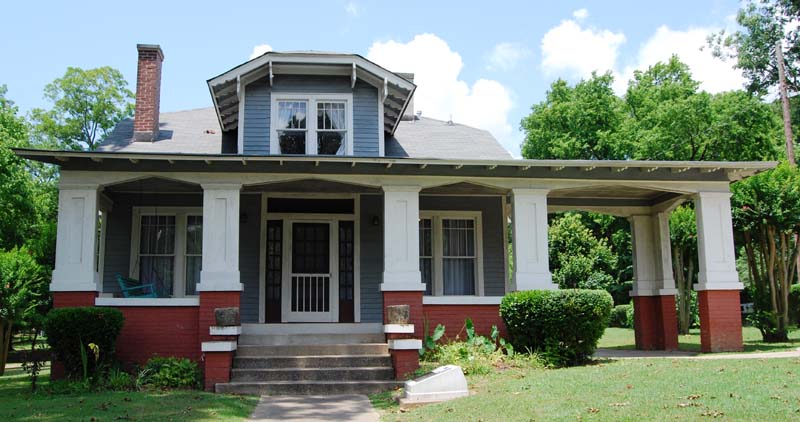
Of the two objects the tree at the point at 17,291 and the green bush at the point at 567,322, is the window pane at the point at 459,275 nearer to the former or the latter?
the green bush at the point at 567,322

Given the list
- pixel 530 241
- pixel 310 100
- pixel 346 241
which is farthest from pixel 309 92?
pixel 530 241

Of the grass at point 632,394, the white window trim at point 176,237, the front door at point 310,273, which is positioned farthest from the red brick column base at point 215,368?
the white window trim at point 176,237

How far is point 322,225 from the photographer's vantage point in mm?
14531

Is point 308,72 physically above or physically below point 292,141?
above

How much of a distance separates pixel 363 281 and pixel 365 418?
19.6ft

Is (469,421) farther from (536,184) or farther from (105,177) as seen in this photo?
(105,177)

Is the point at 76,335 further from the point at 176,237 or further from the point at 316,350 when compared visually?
the point at 176,237

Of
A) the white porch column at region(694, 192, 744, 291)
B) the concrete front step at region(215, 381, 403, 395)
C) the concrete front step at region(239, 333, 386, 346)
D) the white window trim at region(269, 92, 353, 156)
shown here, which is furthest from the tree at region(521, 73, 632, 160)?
the concrete front step at region(215, 381, 403, 395)

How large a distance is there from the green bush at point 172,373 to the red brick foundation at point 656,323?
9954mm

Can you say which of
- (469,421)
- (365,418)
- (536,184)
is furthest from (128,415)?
(536,184)

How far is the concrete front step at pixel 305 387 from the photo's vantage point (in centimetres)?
1038

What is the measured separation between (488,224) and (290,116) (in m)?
4.80

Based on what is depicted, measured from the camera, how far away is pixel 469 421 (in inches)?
290

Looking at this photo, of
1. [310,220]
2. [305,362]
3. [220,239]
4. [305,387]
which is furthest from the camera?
[310,220]
